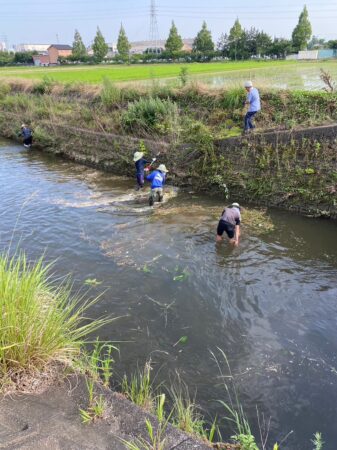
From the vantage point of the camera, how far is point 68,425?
291cm

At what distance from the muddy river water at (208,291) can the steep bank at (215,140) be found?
1007 mm

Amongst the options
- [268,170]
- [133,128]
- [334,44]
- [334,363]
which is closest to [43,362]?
[334,363]

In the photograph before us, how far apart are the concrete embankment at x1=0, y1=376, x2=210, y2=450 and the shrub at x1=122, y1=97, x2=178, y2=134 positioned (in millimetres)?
13631

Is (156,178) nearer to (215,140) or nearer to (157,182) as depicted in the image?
(157,182)

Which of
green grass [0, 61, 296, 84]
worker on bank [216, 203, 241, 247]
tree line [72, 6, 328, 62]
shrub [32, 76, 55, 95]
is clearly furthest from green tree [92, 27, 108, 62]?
worker on bank [216, 203, 241, 247]

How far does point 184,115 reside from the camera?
16.9 metres

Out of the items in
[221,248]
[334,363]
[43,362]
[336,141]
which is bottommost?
[334,363]

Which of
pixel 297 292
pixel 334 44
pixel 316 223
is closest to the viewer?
pixel 297 292

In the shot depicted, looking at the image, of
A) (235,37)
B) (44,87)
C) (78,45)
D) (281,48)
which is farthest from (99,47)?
(44,87)

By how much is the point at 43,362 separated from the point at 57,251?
6.20 metres

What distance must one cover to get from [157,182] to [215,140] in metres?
3.11

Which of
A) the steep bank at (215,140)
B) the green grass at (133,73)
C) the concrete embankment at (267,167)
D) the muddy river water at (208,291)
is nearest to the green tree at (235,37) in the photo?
the green grass at (133,73)

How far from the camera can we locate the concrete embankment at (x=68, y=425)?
8.99ft

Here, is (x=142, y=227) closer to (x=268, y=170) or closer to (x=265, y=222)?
(x=265, y=222)
